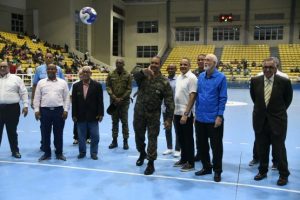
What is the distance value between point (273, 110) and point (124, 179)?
2.14 metres

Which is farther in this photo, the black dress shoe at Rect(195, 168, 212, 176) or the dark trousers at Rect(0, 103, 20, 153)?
the dark trousers at Rect(0, 103, 20, 153)

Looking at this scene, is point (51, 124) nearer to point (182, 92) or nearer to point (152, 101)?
point (152, 101)

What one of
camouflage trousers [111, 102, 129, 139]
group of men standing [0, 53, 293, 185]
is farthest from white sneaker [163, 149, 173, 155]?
camouflage trousers [111, 102, 129, 139]

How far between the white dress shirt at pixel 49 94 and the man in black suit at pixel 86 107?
213 millimetres

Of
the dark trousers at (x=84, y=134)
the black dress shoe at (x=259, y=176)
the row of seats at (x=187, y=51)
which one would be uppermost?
the row of seats at (x=187, y=51)

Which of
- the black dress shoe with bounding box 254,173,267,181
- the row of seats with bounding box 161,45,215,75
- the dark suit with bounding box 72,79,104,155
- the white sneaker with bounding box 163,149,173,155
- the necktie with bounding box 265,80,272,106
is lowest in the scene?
the black dress shoe with bounding box 254,173,267,181

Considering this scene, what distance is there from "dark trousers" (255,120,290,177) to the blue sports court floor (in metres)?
0.20

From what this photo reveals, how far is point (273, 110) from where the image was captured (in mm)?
4488

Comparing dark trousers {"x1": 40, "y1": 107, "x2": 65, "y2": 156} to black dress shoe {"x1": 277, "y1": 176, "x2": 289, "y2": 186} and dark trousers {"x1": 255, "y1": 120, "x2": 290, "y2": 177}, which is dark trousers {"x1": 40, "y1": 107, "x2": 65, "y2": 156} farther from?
black dress shoe {"x1": 277, "y1": 176, "x2": 289, "y2": 186}

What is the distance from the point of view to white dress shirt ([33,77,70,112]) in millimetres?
5465

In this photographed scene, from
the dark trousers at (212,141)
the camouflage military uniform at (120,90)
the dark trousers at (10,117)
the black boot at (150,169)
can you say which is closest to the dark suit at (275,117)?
the dark trousers at (212,141)

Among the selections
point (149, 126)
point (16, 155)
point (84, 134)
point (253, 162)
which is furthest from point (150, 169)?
point (16, 155)

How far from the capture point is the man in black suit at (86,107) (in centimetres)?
562

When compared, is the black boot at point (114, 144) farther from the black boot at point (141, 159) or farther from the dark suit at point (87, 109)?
the black boot at point (141, 159)
